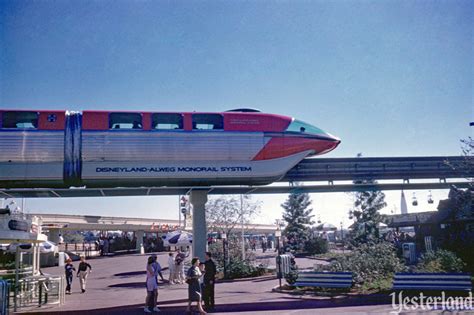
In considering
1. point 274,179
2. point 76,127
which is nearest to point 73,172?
point 76,127

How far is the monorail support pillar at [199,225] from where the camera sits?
1613cm

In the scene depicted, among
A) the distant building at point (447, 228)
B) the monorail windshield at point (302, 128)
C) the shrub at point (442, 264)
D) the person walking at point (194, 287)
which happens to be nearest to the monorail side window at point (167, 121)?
the monorail windshield at point (302, 128)

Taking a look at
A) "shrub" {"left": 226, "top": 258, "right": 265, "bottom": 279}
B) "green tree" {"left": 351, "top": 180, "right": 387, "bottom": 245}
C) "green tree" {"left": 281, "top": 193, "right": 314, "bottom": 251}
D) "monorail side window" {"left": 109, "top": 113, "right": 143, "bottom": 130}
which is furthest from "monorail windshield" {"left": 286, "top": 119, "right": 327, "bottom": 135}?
"green tree" {"left": 281, "top": 193, "right": 314, "bottom": 251}

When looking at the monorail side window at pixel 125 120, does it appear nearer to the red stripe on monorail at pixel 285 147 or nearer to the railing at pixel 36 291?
the red stripe on monorail at pixel 285 147

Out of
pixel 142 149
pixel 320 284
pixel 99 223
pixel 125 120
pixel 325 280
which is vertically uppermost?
pixel 125 120

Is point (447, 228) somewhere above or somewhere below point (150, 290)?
above

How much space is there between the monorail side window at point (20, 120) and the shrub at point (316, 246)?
32.5 metres

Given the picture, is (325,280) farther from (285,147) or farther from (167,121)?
(167,121)

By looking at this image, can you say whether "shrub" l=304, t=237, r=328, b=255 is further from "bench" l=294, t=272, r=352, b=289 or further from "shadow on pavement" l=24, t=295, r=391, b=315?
"shadow on pavement" l=24, t=295, r=391, b=315

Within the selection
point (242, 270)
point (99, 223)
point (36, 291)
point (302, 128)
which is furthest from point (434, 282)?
point (99, 223)

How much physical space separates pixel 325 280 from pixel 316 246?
2701 cm

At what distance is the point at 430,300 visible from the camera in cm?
1319

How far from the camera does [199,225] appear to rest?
53.3 ft

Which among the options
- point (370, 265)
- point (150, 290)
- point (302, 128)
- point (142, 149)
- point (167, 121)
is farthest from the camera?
point (370, 265)
